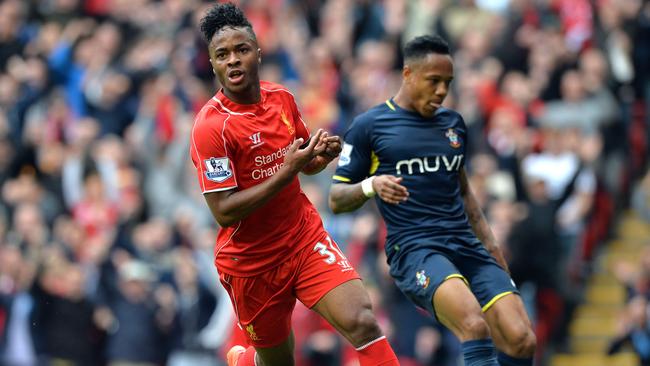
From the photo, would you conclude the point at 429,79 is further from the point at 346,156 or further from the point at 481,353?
the point at 481,353

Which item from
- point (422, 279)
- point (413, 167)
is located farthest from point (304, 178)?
point (422, 279)

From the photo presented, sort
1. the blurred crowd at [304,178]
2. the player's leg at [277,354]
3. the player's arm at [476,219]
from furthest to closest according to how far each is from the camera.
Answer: the blurred crowd at [304,178], the player's arm at [476,219], the player's leg at [277,354]

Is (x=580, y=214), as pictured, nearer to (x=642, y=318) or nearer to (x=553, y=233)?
(x=553, y=233)

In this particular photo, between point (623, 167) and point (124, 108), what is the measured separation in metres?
7.71

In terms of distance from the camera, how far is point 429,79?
9070mm

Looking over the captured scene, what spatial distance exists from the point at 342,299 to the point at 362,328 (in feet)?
0.77

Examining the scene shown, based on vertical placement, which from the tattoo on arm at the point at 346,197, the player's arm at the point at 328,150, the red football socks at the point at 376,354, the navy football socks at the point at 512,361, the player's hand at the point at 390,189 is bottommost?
the navy football socks at the point at 512,361

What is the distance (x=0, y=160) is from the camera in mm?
18359

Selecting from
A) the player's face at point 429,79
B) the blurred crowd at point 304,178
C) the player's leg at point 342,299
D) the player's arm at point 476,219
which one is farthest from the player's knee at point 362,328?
the blurred crowd at point 304,178

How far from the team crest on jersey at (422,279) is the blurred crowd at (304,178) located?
4.76 meters

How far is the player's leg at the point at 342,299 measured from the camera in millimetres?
8094

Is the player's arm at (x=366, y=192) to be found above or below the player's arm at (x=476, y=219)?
above

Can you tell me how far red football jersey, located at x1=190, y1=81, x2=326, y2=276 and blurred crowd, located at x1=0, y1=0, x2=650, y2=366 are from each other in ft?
17.8

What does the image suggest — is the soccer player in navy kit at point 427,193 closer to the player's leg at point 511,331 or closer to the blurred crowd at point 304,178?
the player's leg at point 511,331
